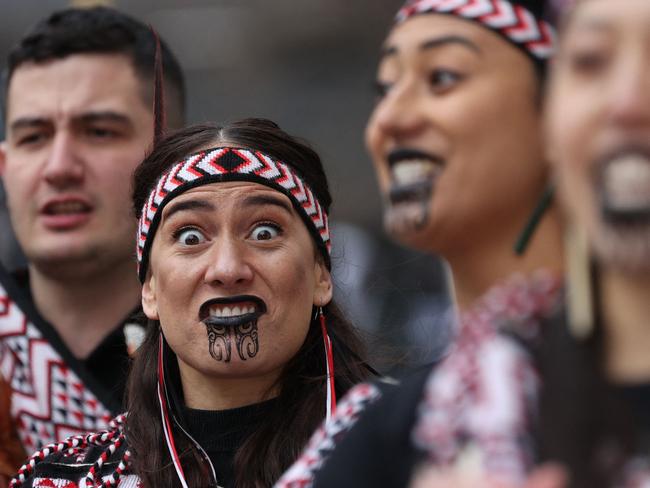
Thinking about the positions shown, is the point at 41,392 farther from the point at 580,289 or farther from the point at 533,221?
the point at 580,289

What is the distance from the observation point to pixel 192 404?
2.96 m

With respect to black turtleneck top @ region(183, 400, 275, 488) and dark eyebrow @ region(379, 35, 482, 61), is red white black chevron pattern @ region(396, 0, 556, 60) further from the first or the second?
black turtleneck top @ region(183, 400, 275, 488)

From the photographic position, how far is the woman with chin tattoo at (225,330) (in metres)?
2.83

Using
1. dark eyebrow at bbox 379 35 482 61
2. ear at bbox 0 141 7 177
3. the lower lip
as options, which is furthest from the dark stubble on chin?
ear at bbox 0 141 7 177

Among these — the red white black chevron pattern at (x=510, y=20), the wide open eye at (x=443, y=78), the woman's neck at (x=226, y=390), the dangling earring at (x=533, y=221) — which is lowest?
the woman's neck at (x=226, y=390)

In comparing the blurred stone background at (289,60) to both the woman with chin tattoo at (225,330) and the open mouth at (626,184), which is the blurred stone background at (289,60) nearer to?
the woman with chin tattoo at (225,330)

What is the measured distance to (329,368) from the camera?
303cm

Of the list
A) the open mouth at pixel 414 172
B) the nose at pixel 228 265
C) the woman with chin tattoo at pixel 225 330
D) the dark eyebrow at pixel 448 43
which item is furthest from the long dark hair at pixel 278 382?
the dark eyebrow at pixel 448 43

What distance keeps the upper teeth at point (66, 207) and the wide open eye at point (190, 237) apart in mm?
1096

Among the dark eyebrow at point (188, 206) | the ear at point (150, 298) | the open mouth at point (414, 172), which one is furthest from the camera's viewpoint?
the ear at point (150, 298)

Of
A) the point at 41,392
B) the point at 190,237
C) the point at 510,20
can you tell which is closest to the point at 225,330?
the point at 190,237

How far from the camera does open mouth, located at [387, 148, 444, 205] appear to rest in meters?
1.82

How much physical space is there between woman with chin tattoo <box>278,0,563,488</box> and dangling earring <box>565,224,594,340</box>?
0.08m

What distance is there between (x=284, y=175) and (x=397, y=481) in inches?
56.5
